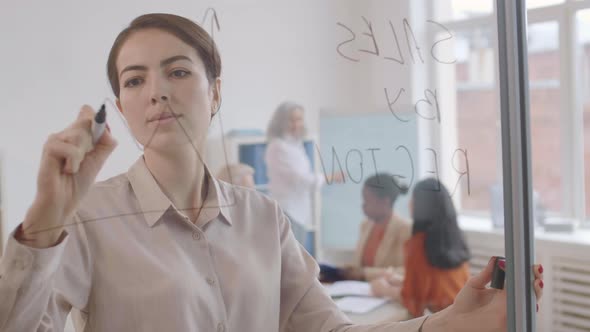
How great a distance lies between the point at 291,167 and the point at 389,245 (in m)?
0.60

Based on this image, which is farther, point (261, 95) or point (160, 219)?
point (261, 95)

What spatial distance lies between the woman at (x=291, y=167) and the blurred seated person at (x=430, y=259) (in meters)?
0.17

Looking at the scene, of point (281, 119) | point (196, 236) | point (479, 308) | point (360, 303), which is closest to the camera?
point (196, 236)

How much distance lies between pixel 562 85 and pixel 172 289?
6.93ft

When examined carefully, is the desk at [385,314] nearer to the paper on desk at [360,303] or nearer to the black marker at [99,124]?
the paper on desk at [360,303]

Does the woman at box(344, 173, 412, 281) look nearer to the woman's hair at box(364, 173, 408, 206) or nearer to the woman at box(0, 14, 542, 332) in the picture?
the woman's hair at box(364, 173, 408, 206)

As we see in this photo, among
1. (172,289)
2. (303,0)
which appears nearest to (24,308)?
(172,289)

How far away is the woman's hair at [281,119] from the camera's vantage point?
2.94 ft

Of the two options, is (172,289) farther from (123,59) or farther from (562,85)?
(562,85)

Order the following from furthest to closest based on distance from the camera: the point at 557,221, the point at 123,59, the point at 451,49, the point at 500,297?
the point at 557,221, the point at 451,49, the point at 500,297, the point at 123,59

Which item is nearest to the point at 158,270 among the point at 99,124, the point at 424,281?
the point at 99,124

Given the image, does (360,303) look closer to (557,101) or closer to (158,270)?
(158,270)

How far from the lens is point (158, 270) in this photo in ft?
2.13

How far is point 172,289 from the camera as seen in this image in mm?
648
